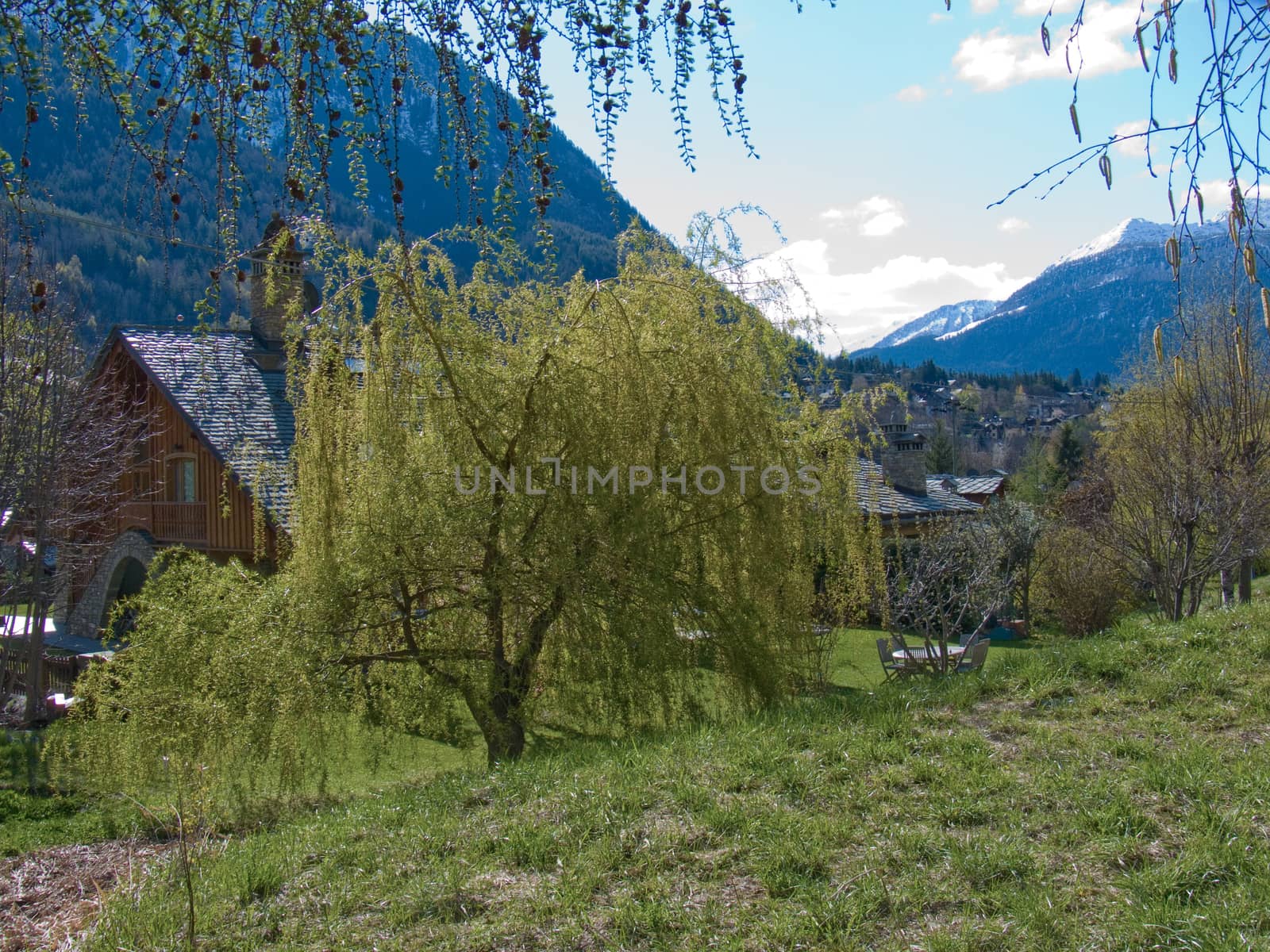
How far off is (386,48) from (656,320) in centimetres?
401

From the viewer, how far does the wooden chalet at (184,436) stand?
14531 millimetres

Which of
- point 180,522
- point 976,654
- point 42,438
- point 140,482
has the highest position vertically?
point 140,482

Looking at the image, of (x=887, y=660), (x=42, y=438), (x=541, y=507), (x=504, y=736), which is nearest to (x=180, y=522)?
(x=42, y=438)

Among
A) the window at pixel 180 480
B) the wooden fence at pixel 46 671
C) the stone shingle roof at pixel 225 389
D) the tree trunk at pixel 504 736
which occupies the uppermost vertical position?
the stone shingle roof at pixel 225 389

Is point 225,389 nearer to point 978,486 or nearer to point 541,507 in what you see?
point 541,507

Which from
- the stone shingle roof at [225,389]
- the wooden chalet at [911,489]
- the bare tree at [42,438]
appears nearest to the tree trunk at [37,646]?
the bare tree at [42,438]

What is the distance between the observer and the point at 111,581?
19.2 meters

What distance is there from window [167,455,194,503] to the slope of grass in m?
13.8

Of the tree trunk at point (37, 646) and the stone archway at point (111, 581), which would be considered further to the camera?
the stone archway at point (111, 581)

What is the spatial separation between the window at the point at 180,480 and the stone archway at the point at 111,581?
1144mm

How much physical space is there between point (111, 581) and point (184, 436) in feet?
14.2

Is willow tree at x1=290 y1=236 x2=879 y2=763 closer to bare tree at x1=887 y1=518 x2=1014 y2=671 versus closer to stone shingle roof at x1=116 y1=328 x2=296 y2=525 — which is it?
stone shingle roof at x1=116 y1=328 x2=296 y2=525

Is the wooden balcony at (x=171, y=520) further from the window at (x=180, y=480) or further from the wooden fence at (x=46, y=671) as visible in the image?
the wooden fence at (x=46, y=671)

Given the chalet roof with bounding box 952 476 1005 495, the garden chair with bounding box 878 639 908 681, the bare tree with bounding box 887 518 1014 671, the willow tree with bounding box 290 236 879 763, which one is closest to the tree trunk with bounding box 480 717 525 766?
the willow tree with bounding box 290 236 879 763
